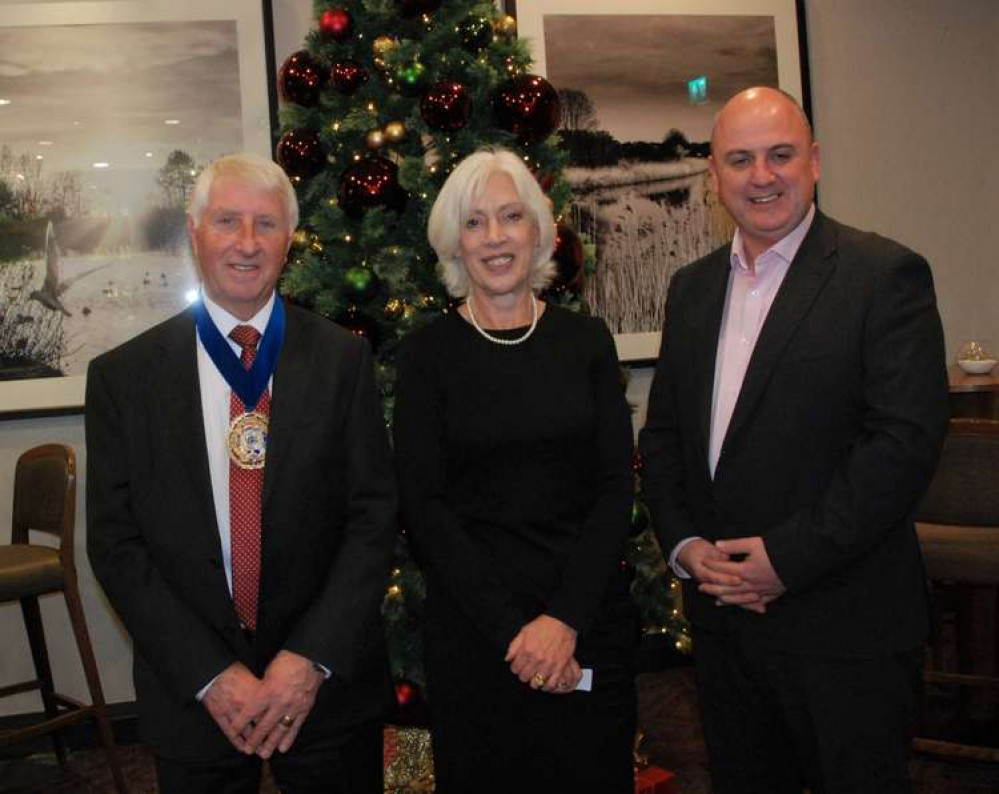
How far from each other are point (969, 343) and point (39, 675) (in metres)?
4.30

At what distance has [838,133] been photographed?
15.4 feet

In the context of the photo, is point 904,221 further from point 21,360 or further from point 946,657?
point 21,360

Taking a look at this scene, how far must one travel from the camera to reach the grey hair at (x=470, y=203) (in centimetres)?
211

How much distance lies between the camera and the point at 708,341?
6.79 feet

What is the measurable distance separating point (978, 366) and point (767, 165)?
293 centimetres

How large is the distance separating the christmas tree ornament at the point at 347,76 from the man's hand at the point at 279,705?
1.86 m

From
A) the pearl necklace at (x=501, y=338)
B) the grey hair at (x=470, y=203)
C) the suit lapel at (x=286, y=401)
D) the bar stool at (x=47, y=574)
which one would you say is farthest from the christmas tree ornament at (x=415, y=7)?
the bar stool at (x=47, y=574)

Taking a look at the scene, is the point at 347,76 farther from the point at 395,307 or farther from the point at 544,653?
the point at 544,653

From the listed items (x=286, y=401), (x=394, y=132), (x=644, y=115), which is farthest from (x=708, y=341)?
(x=644, y=115)

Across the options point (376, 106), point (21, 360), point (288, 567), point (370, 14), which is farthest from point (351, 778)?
point (21, 360)

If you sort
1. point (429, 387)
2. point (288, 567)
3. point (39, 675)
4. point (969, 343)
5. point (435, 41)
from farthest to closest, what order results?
point (969, 343), point (39, 675), point (435, 41), point (429, 387), point (288, 567)

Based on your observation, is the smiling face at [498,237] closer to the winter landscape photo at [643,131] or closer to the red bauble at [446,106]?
the red bauble at [446,106]

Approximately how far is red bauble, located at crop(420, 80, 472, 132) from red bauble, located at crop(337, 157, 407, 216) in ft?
Answer: 0.62

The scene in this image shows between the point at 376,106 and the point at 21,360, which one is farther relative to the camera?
the point at 21,360
